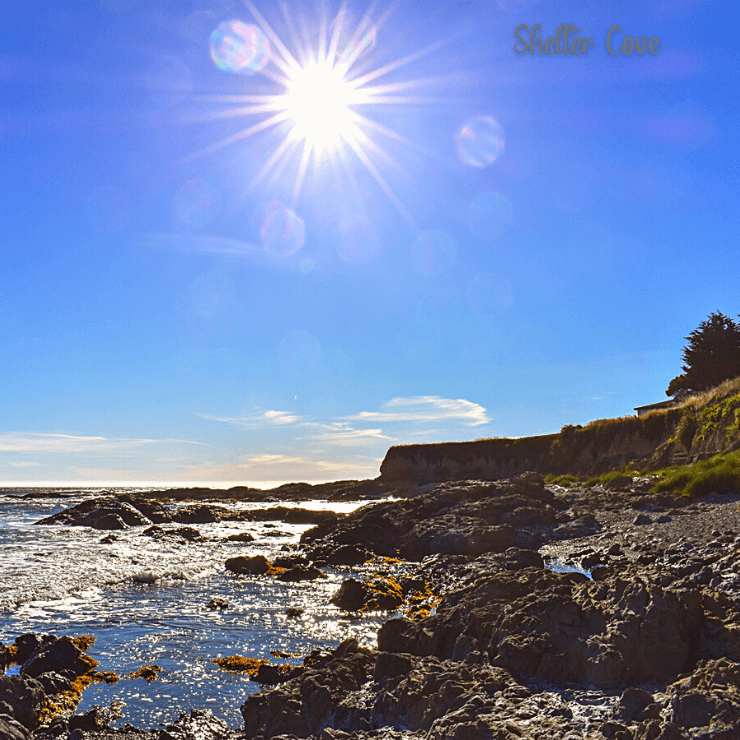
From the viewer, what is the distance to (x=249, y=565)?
79.4 ft

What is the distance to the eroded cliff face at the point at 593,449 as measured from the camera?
A: 3186cm

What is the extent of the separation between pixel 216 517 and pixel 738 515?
50.8 meters

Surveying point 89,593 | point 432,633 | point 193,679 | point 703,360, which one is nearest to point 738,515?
point 432,633

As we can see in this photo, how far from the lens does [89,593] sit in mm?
19703

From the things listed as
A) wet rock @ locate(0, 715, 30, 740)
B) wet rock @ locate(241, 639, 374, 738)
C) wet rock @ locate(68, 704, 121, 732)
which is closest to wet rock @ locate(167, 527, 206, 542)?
wet rock @ locate(68, 704, 121, 732)

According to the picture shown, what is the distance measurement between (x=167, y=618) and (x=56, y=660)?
5.09 m

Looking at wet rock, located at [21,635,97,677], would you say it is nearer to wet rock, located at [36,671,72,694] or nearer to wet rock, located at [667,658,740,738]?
wet rock, located at [36,671,72,694]

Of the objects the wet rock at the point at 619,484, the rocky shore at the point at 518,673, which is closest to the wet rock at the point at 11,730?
the rocky shore at the point at 518,673

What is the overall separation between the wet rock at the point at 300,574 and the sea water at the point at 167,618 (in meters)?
0.45

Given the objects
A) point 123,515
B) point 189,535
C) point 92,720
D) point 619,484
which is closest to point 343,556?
point 619,484

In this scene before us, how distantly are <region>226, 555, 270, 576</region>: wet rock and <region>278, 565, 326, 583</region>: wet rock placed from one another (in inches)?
67.8

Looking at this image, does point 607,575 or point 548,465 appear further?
point 548,465

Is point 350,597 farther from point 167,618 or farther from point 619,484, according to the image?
point 619,484

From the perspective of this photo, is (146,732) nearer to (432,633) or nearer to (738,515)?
(432,633)
